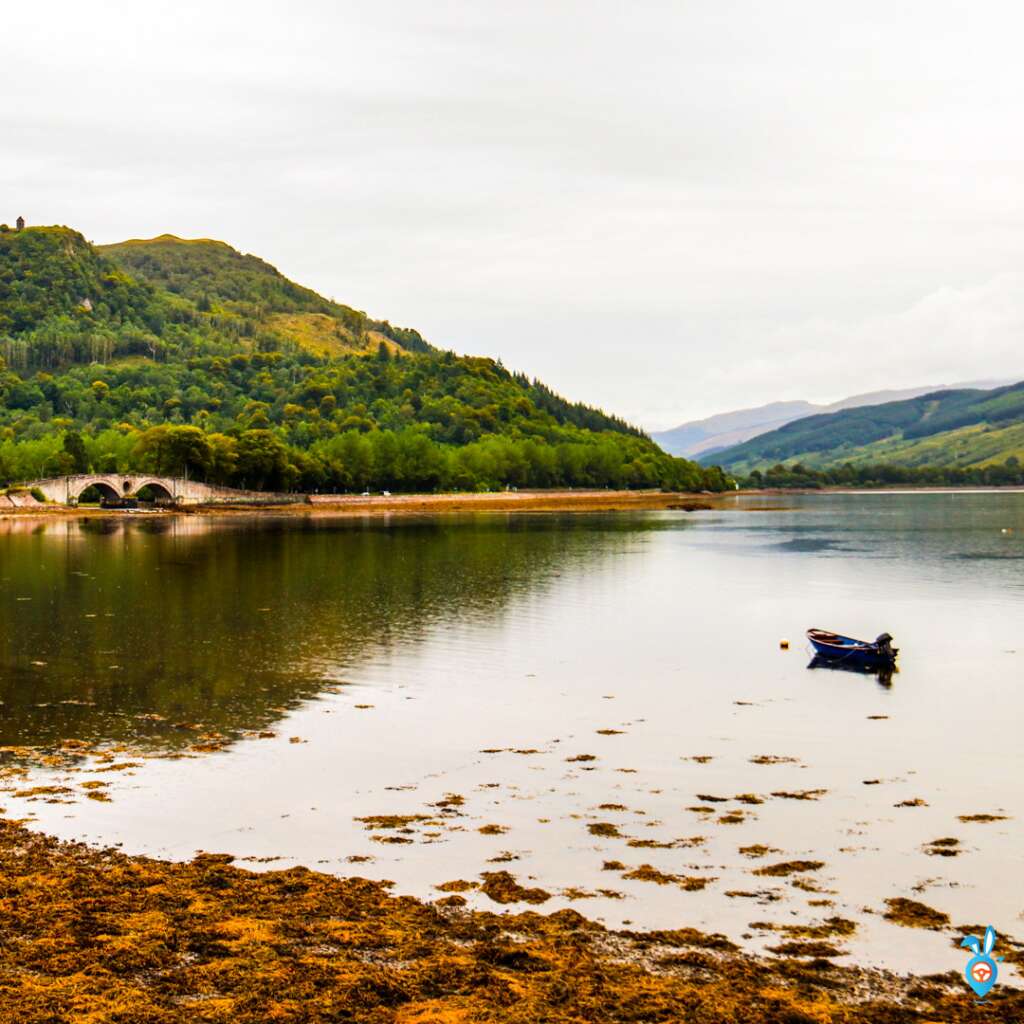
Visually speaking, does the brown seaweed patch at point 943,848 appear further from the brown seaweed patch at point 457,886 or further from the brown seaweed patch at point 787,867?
the brown seaweed patch at point 457,886

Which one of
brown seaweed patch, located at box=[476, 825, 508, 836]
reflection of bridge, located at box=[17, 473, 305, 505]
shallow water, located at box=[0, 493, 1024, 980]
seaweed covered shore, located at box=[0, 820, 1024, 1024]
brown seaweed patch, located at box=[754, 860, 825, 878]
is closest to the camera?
seaweed covered shore, located at box=[0, 820, 1024, 1024]

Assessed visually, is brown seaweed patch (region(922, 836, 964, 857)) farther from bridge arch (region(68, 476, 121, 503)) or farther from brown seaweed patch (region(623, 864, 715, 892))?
bridge arch (region(68, 476, 121, 503))

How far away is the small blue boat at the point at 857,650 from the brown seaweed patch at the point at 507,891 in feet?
86.8

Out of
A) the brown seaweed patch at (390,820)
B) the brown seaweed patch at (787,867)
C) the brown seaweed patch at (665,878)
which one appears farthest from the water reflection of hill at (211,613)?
the brown seaweed patch at (787,867)

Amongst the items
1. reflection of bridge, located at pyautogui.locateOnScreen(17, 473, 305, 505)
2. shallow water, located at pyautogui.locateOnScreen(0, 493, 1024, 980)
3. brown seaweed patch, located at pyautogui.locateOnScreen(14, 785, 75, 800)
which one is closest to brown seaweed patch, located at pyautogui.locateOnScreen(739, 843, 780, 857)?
shallow water, located at pyautogui.locateOnScreen(0, 493, 1024, 980)

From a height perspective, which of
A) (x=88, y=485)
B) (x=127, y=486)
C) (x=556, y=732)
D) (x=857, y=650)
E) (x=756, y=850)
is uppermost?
(x=88, y=485)

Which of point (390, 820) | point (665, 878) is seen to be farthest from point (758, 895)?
point (390, 820)

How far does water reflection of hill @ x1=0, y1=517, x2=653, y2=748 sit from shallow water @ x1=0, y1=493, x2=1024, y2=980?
0.76ft

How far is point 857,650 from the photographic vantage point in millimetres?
41969

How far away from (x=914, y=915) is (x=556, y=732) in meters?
14.5

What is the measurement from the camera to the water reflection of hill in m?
33.0

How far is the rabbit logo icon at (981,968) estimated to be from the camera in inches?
555

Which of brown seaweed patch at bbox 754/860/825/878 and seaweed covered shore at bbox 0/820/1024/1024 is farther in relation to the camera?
brown seaweed patch at bbox 754/860/825/878

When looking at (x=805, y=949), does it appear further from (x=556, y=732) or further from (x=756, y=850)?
(x=556, y=732)
